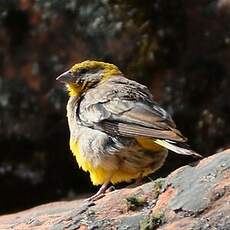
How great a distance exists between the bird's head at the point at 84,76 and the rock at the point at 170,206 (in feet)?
7.84

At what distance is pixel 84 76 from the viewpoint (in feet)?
30.3

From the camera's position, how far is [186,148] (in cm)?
710

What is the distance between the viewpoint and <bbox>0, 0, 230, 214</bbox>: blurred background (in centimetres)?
1200

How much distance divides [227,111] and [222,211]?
6.13 m

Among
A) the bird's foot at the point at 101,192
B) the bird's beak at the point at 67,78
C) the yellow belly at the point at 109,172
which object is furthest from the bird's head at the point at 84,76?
the bird's foot at the point at 101,192

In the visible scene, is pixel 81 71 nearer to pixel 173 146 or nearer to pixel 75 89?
pixel 75 89

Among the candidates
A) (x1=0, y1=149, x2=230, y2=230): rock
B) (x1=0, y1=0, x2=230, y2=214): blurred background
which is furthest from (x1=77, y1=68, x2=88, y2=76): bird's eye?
(x1=0, y1=0, x2=230, y2=214): blurred background

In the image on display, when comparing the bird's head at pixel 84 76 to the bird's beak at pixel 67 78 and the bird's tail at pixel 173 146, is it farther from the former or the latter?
the bird's tail at pixel 173 146

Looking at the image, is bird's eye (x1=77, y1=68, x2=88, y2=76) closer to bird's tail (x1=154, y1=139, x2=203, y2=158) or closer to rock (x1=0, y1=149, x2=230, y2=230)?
bird's tail (x1=154, y1=139, x2=203, y2=158)

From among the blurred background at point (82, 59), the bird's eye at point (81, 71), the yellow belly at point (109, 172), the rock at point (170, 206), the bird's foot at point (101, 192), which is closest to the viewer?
the rock at point (170, 206)

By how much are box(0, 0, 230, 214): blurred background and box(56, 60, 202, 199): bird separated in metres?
3.17

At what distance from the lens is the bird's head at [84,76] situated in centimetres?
914

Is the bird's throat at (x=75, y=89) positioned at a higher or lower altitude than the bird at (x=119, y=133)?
higher

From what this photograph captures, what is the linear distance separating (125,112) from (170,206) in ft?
7.45
